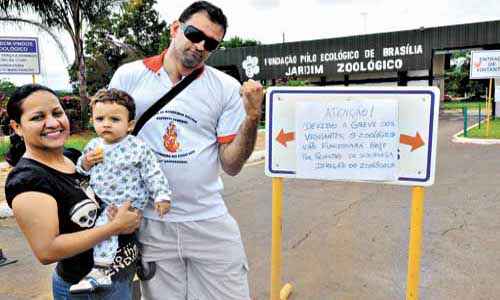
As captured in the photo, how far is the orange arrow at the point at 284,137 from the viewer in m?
2.85

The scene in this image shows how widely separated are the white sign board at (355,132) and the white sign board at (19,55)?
21.7 ft

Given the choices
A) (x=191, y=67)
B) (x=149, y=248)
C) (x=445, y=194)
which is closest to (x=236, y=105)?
(x=191, y=67)

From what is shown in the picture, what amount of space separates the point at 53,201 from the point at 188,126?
0.70 m

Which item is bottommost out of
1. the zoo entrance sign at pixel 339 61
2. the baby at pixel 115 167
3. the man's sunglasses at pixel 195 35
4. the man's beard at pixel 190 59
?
the baby at pixel 115 167

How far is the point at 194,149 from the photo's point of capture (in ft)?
7.12

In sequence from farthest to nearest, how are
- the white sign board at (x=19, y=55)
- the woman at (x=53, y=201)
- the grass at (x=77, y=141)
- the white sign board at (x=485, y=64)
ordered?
the white sign board at (x=485, y=64) < the grass at (x=77, y=141) < the white sign board at (x=19, y=55) < the woman at (x=53, y=201)

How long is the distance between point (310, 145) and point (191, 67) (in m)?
0.96

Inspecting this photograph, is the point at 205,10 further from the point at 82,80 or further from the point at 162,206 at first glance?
the point at 82,80

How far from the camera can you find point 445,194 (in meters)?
6.96

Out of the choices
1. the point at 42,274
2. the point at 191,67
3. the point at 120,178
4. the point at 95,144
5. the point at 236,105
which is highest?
the point at 191,67

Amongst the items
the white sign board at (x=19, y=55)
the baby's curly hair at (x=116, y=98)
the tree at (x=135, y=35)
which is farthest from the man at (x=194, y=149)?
the tree at (x=135, y=35)

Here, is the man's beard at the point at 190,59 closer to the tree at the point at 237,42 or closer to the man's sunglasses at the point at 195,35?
the man's sunglasses at the point at 195,35

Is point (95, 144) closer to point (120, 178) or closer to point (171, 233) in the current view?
point (120, 178)

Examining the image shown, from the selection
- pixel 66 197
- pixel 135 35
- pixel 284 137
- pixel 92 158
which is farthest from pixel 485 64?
pixel 135 35
